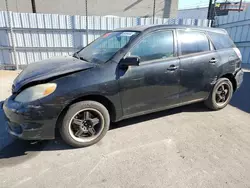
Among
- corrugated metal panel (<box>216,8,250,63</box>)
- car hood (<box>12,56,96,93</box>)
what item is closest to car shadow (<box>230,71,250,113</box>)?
car hood (<box>12,56,96,93</box>)

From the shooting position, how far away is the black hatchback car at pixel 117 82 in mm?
2520

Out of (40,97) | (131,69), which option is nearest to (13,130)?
(40,97)

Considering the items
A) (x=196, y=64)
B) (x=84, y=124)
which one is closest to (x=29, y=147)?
(x=84, y=124)

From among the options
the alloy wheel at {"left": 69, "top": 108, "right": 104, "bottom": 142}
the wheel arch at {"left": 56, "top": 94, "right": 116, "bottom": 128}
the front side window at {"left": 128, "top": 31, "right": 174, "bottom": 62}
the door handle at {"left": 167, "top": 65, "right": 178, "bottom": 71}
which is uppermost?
the front side window at {"left": 128, "top": 31, "right": 174, "bottom": 62}

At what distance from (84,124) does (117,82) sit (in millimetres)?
799

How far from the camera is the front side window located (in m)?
3.04

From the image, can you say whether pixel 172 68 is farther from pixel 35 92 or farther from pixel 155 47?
pixel 35 92

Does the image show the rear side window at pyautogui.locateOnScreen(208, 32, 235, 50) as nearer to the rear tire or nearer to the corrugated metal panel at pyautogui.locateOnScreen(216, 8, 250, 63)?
the rear tire

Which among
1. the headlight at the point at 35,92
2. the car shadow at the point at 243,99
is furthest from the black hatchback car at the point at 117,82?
the car shadow at the point at 243,99

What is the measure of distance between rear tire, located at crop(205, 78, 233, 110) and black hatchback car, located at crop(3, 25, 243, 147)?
0.07ft

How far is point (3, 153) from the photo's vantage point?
272cm

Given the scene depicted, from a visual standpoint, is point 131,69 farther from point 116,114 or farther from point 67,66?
point 67,66

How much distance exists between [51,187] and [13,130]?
3.27 ft

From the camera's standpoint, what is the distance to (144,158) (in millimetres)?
2615
